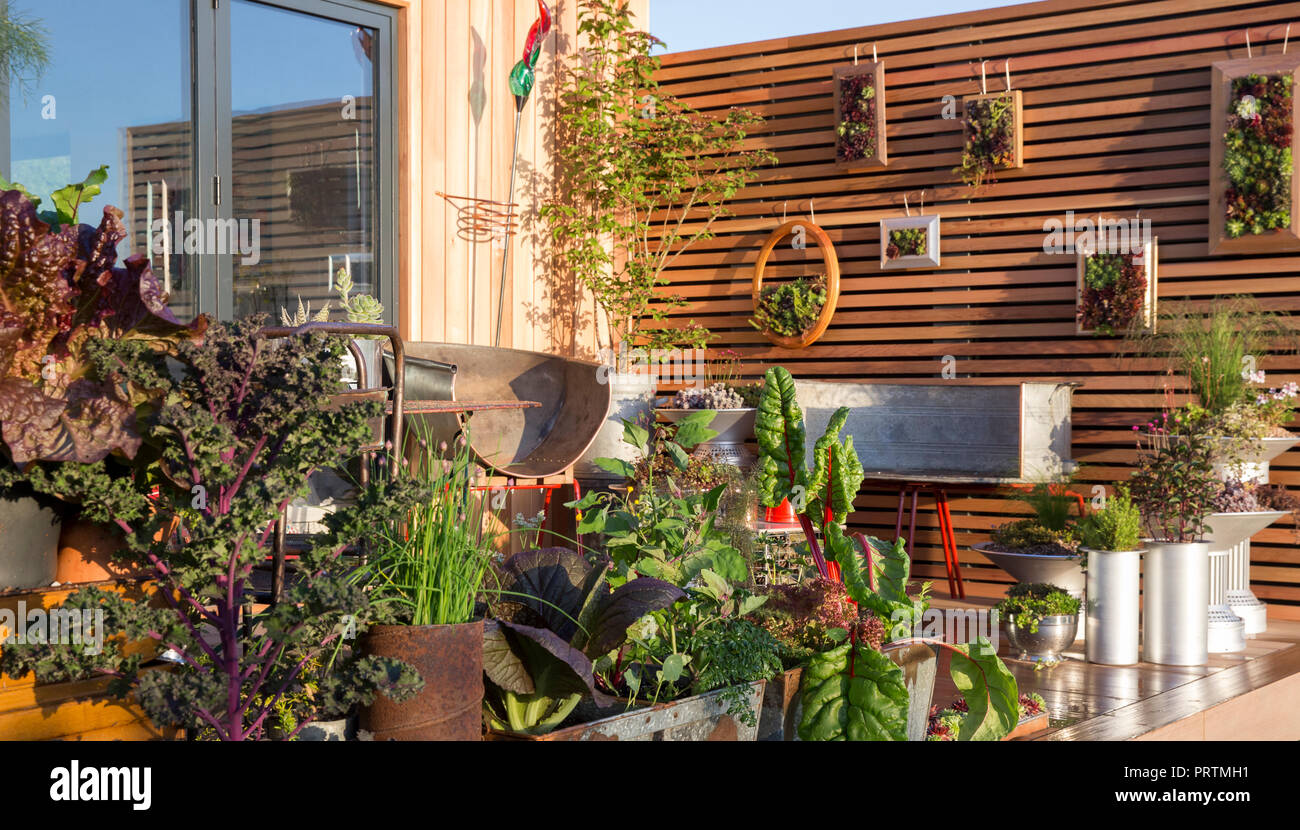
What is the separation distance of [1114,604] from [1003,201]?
293cm

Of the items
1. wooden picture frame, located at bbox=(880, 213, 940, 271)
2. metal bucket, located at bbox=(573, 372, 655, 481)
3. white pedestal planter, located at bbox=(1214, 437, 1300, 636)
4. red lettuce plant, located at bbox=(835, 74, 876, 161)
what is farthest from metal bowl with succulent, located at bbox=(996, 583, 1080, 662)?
red lettuce plant, located at bbox=(835, 74, 876, 161)

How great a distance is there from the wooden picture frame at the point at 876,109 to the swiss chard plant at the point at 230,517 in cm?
566

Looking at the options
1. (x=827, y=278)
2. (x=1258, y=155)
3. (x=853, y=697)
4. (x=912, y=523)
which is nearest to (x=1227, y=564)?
(x=912, y=523)

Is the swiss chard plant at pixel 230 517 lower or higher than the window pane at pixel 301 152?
lower

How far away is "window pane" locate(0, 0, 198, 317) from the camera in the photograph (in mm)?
4641

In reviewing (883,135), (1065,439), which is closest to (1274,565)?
(1065,439)

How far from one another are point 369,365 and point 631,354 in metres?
3.02

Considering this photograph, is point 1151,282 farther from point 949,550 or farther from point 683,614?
point 683,614

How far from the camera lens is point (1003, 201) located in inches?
267

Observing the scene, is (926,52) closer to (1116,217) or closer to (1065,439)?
(1116,217)

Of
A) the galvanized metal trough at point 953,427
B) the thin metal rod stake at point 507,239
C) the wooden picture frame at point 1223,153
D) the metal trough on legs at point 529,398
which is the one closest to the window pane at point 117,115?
the metal trough on legs at point 529,398

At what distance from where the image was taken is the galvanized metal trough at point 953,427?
6195mm

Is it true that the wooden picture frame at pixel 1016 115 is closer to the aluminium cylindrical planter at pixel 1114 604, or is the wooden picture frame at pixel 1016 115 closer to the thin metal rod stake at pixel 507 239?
the thin metal rod stake at pixel 507 239

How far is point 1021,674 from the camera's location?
4371 mm
